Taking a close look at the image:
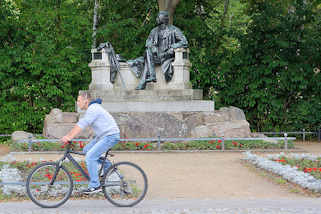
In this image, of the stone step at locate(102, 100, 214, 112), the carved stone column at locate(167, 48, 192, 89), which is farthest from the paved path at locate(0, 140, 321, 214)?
the carved stone column at locate(167, 48, 192, 89)

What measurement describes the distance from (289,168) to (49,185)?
3.99 m

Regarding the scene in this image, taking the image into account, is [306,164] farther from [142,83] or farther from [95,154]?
[142,83]

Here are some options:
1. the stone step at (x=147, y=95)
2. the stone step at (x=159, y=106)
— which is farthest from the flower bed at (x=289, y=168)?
the stone step at (x=147, y=95)

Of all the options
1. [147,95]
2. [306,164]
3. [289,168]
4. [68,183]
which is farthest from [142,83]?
[68,183]

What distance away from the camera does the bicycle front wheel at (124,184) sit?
18.9 feet

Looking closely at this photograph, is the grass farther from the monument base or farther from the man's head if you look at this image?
the man's head

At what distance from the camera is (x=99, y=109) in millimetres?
5805

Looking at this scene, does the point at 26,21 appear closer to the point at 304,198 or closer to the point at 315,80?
the point at 315,80

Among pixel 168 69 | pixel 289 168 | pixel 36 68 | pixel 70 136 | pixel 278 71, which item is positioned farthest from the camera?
pixel 278 71

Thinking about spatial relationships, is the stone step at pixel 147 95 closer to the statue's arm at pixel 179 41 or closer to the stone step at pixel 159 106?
the stone step at pixel 159 106

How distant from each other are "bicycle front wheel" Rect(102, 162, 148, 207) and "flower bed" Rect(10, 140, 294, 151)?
5.96m

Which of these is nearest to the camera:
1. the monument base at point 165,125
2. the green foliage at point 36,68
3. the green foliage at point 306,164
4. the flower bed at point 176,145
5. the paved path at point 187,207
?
the paved path at point 187,207

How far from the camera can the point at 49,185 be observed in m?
5.86

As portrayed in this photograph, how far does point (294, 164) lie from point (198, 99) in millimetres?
5554
